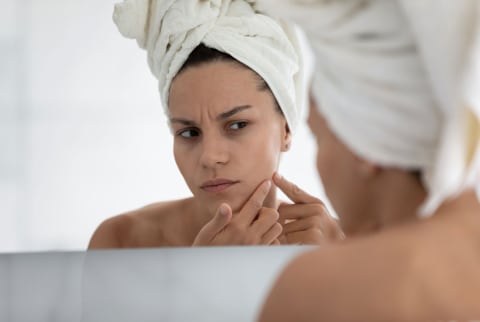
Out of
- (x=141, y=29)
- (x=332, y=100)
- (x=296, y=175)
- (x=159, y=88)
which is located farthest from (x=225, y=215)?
Result: (x=332, y=100)

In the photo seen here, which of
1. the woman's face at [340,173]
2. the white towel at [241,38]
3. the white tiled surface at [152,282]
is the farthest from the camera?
the white tiled surface at [152,282]

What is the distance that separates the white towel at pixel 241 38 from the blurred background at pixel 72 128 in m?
0.09

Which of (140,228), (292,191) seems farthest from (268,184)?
(140,228)

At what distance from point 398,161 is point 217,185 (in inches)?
27.8

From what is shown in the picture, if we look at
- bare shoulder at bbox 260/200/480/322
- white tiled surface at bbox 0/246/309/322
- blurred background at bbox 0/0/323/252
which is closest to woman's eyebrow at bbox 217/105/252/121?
blurred background at bbox 0/0/323/252

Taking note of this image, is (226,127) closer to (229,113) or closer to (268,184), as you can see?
(229,113)

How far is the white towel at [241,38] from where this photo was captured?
1457mm

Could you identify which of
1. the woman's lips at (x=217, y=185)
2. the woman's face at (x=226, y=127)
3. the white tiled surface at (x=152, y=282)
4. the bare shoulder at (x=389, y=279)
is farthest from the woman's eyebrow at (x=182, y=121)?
the bare shoulder at (x=389, y=279)

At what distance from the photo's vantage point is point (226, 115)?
148cm

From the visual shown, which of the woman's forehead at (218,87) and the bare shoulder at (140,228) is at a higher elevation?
the woman's forehead at (218,87)

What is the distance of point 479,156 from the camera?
31.6 inches

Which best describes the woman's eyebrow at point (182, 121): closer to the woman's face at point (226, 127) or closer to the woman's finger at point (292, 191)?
the woman's face at point (226, 127)

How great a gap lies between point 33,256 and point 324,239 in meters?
0.56

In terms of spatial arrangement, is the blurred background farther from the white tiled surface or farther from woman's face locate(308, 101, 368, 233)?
woman's face locate(308, 101, 368, 233)
